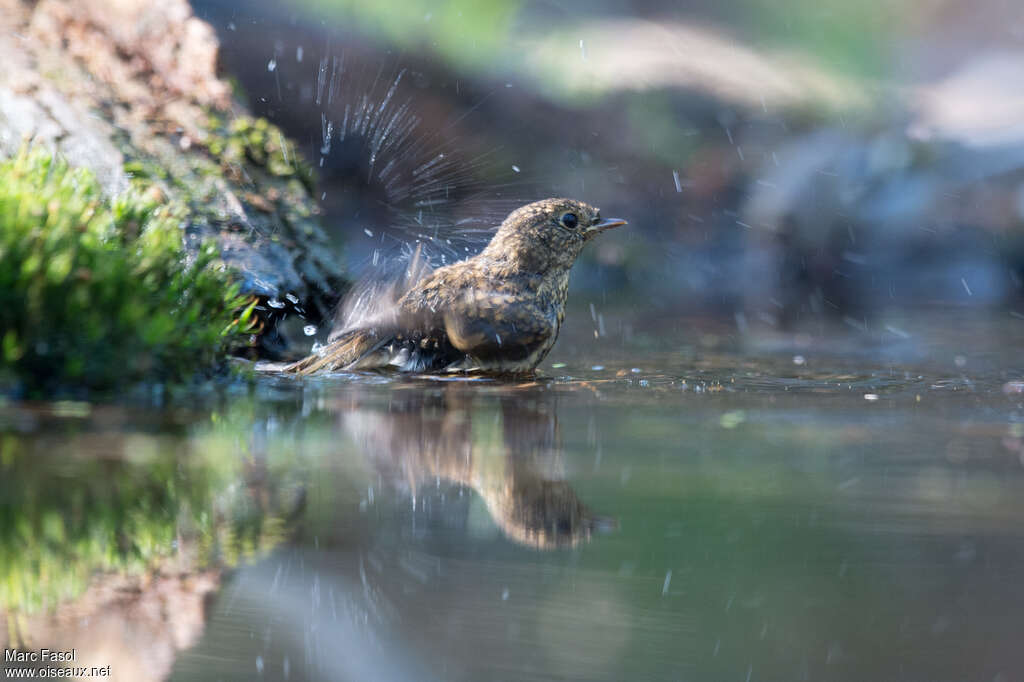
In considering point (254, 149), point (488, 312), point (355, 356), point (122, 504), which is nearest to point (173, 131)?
point (254, 149)

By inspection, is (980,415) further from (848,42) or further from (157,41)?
(848,42)

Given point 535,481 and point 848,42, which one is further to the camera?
point 848,42

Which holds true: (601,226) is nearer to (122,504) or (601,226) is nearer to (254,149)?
(254,149)

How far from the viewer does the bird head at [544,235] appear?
22.6ft

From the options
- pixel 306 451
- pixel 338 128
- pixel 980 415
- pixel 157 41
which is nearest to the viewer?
pixel 306 451

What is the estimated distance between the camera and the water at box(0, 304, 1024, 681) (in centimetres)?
267

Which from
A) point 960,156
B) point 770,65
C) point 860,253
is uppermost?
point 770,65

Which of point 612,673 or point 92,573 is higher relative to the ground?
point 92,573

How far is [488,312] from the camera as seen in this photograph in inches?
251

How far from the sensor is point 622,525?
11.4 feet

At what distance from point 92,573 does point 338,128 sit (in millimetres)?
9186

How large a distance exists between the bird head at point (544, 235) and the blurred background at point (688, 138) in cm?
396

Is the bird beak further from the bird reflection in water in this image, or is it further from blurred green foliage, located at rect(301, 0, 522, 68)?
blurred green foliage, located at rect(301, 0, 522, 68)

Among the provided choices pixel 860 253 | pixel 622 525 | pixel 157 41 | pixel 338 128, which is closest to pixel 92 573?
pixel 622 525
